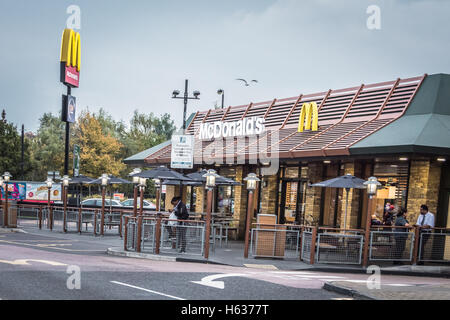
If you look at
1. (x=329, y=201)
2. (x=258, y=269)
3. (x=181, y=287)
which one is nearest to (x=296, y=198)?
(x=329, y=201)

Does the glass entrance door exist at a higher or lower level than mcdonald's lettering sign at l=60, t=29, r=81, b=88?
lower

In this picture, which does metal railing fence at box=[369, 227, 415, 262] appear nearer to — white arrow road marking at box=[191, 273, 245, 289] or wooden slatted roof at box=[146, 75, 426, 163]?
wooden slatted roof at box=[146, 75, 426, 163]

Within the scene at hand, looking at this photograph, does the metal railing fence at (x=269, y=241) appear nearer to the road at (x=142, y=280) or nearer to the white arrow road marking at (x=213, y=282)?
the road at (x=142, y=280)

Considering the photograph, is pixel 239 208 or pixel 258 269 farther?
pixel 239 208

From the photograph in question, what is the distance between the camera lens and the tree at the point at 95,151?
163 feet

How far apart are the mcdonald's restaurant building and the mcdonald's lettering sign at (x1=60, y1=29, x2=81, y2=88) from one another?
6.36 meters

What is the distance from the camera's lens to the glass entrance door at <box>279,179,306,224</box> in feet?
71.1

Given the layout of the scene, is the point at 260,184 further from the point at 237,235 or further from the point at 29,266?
the point at 29,266

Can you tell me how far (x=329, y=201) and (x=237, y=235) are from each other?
5208mm

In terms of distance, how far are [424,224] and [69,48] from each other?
21529 mm

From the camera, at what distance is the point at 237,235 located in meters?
23.7

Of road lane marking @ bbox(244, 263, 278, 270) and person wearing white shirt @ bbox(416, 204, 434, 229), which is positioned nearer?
road lane marking @ bbox(244, 263, 278, 270)

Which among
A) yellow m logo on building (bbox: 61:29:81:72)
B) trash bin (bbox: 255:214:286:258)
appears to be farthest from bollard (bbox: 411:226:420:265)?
yellow m logo on building (bbox: 61:29:81:72)

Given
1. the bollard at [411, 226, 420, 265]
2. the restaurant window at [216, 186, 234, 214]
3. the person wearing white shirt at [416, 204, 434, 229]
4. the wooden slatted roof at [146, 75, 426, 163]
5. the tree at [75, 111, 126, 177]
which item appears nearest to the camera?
the bollard at [411, 226, 420, 265]
